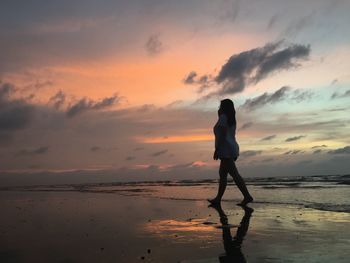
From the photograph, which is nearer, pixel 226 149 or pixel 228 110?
pixel 226 149

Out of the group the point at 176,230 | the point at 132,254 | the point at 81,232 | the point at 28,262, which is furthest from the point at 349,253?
the point at 81,232

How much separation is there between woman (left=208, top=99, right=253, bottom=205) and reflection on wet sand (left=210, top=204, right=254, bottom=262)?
2.43 metres

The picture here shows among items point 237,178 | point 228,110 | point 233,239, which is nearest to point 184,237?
point 233,239

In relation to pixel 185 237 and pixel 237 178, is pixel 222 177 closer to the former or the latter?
pixel 237 178

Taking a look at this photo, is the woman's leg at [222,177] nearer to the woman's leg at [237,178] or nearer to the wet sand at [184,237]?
the woman's leg at [237,178]

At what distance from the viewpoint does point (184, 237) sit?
6.32 m

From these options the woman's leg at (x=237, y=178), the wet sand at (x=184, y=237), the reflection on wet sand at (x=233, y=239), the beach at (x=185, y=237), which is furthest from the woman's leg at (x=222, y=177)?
the reflection on wet sand at (x=233, y=239)

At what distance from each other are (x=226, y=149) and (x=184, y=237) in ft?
18.4

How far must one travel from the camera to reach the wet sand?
5053 mm

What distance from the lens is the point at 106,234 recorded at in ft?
22.7

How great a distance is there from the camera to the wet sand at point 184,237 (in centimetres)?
505

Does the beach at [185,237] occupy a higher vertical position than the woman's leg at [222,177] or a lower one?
lower

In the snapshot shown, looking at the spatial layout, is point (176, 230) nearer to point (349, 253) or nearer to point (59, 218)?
point (349, 253)

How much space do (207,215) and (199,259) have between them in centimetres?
430
